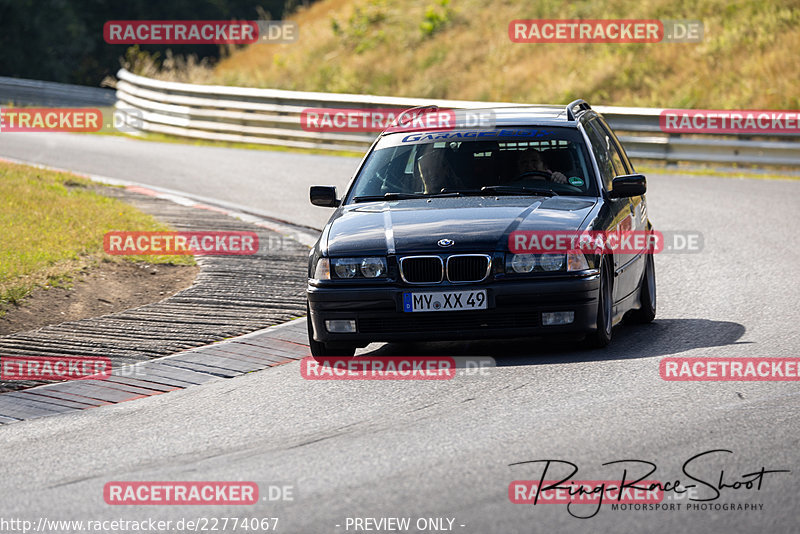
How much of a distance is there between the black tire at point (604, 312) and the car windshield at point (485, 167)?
3.16 ft

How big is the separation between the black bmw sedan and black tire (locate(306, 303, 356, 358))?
0.02 m

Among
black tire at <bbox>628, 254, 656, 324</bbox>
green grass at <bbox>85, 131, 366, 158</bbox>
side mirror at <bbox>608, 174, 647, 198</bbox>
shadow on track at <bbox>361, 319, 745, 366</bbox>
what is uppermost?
green grass at <bbox>85, 131, 366, 158</bbox>

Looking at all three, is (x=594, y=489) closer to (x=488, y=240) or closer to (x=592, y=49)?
(x=488, y=240)

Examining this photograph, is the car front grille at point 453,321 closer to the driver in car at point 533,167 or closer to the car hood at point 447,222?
the car hood at point 447,222

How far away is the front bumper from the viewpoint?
8.18 m

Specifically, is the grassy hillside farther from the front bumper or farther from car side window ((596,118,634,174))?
the front bumper

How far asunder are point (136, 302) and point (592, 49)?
22.1 m

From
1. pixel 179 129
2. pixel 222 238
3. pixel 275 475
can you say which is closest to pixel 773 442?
pixel 275 475

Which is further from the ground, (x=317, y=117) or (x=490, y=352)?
(x=317, y=117)

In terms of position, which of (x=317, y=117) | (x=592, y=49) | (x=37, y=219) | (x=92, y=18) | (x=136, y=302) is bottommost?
(x=136, y=302)

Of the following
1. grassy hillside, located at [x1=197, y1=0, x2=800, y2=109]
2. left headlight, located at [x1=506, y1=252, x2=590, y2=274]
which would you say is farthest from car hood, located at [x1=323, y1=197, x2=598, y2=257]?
grassy hillside, located at [x1=197, y1=0, x2=800, y2=109]

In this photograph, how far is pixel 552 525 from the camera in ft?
16.6

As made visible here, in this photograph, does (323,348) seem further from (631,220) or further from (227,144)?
(227,144)

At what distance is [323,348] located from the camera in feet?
28.6
